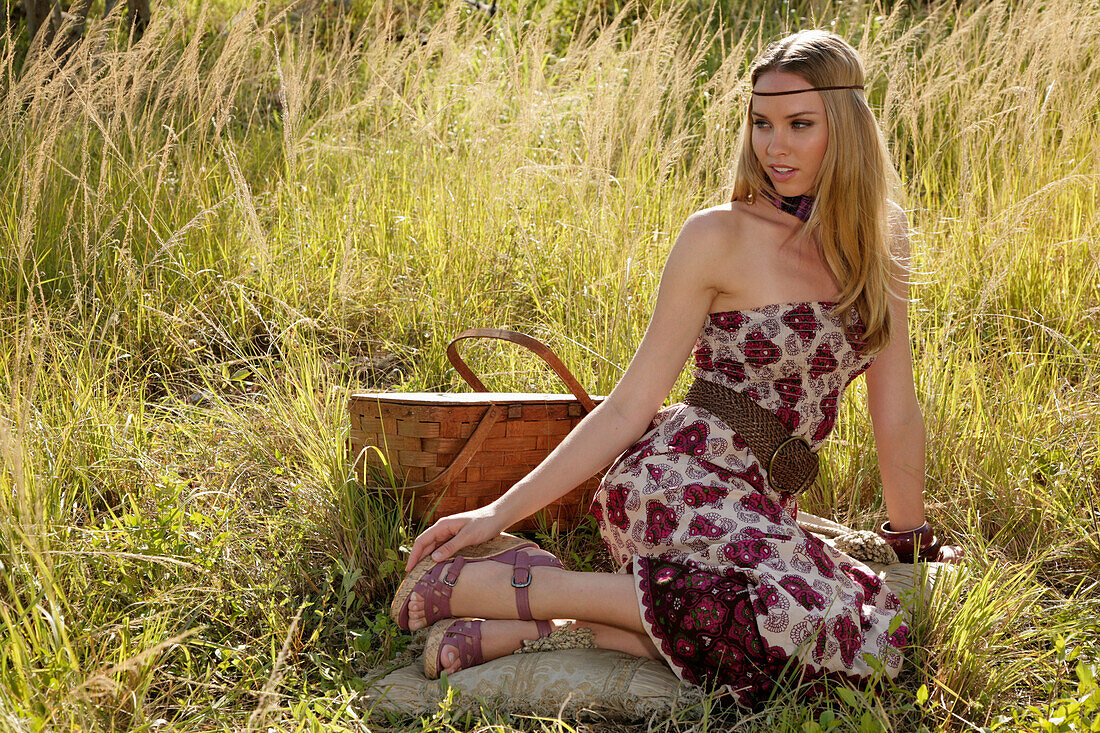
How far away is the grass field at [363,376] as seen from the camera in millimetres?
1673

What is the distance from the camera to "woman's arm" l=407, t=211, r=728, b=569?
5.93ft

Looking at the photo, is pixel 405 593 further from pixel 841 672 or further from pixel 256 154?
pixel 256 154

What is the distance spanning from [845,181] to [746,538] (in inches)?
28.8

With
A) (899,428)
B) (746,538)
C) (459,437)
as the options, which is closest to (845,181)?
(899,428)

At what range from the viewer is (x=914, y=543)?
2.15 meters

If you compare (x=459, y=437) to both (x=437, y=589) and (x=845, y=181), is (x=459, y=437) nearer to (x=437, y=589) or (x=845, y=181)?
(x=437, y=589)

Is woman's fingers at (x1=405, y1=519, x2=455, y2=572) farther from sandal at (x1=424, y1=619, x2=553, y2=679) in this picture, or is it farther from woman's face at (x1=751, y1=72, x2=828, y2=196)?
woman's face at (x1=751, y1=72, x2=828, y2=196)

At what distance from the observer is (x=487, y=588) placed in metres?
1.83

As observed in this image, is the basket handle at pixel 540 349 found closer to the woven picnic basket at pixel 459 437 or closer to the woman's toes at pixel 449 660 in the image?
the woven picnic basket at pixel 459 437

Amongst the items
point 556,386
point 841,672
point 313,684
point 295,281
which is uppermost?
point 295,281

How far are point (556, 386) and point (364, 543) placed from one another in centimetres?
78

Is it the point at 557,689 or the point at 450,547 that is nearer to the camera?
the point at 557,689

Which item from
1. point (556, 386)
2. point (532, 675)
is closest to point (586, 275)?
point (556, 386)

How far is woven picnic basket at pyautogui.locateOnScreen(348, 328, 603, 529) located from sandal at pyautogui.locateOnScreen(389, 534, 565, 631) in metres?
0.25
